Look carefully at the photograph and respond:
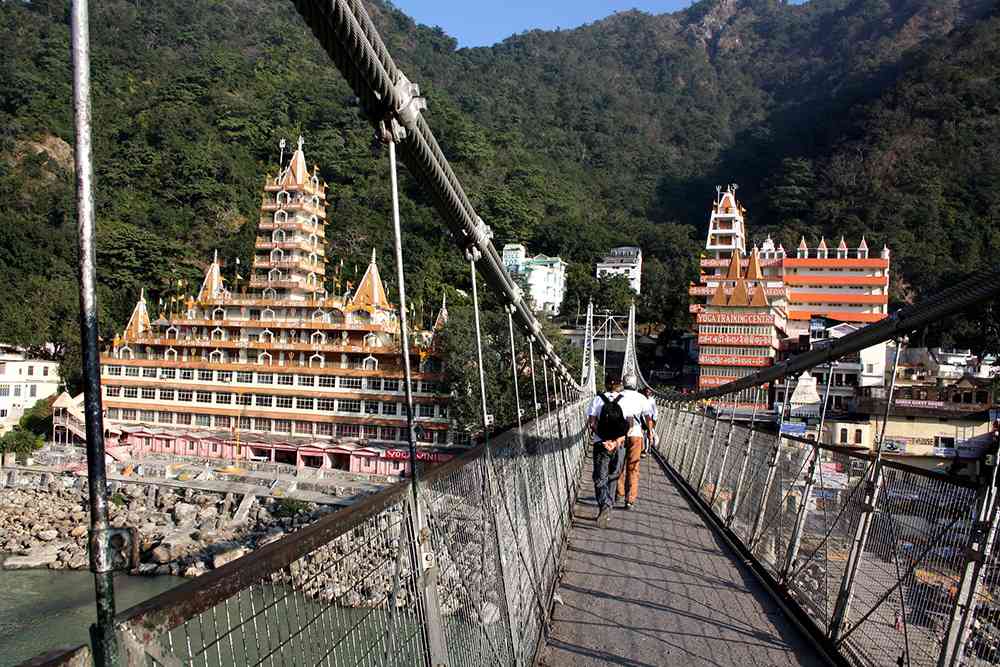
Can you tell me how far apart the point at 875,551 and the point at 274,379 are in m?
27.4

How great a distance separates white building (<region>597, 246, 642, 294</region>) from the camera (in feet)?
182

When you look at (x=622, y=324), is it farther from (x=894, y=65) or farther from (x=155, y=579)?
(x=894, y=65)

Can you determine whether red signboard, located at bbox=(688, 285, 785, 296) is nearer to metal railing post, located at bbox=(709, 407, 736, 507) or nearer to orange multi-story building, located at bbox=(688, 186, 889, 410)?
orange multi-story building, located at bbox=(688, 186, 889, 410)

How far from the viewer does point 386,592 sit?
1.64 m

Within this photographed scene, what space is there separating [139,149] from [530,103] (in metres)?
53.0

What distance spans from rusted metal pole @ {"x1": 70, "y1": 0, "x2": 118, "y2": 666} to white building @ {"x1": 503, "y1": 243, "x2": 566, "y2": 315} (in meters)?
52.4

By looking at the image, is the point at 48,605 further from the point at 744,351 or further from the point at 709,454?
the point at 744,351

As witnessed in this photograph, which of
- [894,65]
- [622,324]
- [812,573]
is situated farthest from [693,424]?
[894,65]

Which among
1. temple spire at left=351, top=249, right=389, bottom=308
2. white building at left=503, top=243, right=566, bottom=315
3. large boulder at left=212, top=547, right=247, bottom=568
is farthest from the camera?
white building at left=503, top=243, right=566, bottom=315

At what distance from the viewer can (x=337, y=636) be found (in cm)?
140

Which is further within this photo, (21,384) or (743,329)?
(743,329)

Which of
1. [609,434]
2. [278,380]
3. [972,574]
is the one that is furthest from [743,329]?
[972,574]

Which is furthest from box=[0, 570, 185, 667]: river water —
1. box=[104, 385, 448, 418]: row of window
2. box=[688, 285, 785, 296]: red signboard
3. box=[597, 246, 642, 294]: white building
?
box=[597, 246, 642, 294]: white building

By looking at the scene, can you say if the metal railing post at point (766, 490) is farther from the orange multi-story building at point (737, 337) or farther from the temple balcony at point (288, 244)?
the temple balcony at point (288, 244)
